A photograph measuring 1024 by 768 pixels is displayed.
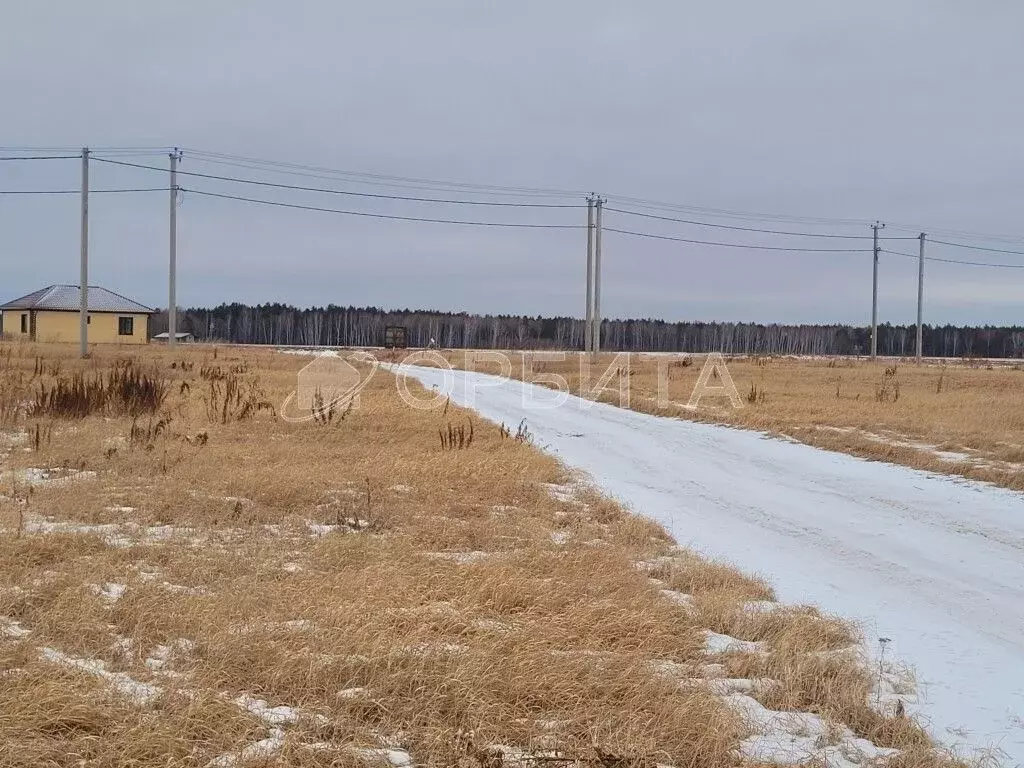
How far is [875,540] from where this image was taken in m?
7.46

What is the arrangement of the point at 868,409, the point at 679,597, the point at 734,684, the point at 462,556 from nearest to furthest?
the point at 734,684 < the point at 679,597 < the point at 462,556 < the point at 868,409

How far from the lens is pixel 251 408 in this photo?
1531 cm

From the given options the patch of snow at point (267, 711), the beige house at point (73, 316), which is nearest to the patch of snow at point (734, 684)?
the patch of snow at point (267, 711)

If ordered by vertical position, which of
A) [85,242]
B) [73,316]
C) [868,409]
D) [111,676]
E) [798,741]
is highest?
[85,242]

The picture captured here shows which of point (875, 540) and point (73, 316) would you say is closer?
point (875, 540)

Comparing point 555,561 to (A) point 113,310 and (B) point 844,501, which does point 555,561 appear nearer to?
(B) point 844,501

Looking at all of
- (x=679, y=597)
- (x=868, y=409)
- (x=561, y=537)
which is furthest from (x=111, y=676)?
(x=868, y=409)

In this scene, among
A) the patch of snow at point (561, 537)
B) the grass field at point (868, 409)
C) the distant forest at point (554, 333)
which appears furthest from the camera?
the distant forest at point (554, 333)

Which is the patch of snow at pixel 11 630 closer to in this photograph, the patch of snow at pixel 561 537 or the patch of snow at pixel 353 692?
the patch of snow at pixel 353 692

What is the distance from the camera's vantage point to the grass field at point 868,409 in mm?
11891

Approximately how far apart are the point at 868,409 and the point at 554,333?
10334cm

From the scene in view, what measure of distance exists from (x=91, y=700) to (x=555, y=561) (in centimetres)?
338

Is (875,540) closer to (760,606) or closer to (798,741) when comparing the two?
(760,606)

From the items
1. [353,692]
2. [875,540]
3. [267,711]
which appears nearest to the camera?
[267,711]
